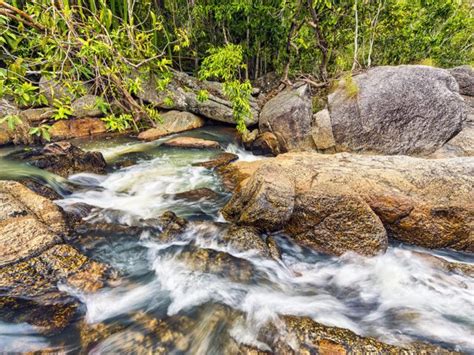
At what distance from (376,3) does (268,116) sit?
572cm

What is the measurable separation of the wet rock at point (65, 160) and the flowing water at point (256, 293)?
1.80m

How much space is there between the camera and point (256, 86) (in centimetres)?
1230

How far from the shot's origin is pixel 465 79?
951 centimetres

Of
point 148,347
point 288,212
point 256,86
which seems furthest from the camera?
point 256,86

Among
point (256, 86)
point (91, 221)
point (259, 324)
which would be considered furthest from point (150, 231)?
point (256, 86)

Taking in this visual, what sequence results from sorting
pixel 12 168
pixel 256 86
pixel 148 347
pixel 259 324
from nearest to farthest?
pixel 148 347 < pixel 259 324 < pixel 12 168 < pixel 256 86

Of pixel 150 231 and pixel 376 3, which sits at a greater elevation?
pixel 376 3

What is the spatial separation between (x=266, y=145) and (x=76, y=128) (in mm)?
6966

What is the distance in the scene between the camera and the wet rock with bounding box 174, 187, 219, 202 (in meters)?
5.47

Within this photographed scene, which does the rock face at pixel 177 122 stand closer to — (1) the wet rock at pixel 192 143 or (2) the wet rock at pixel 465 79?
(1) the wet rock at pixel 192 143

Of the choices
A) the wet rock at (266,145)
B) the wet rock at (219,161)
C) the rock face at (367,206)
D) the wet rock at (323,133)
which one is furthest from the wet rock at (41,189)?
the wet rock at (323,133)

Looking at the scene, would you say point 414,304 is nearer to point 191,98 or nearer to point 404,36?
point 191,98

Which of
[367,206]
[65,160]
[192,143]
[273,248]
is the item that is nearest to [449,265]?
[367,206]

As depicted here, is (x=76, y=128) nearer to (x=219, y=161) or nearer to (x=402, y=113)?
(x=219, y=161)
